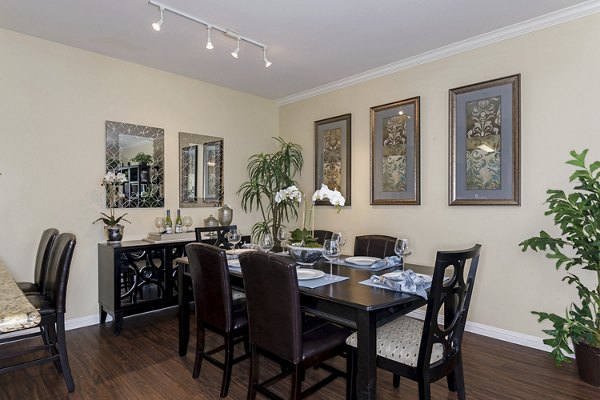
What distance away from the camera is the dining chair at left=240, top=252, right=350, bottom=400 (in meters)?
1.83

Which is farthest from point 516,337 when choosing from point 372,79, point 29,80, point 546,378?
point 29,80

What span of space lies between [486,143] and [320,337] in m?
2.35

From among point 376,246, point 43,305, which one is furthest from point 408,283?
point 43,305

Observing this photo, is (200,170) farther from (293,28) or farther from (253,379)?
(253,379)

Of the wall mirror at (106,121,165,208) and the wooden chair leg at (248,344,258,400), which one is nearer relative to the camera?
the wooden chair leg at (248,344,258,400)

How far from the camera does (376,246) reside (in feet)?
9.96

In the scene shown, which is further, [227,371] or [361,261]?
[361,261]

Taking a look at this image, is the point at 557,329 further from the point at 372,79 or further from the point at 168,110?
the point at 168,110

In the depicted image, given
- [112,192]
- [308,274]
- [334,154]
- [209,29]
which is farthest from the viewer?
[334,154]

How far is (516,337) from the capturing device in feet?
10.2

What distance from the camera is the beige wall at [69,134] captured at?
322cm

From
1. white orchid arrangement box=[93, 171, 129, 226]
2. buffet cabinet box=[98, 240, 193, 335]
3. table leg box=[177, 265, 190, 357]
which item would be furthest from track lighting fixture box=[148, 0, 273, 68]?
buffet cabinet box=[98, 240, 193, 335]

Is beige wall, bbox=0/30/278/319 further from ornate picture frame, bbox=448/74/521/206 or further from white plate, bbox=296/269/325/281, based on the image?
ornate picture frame, bbox=448/74/521/206

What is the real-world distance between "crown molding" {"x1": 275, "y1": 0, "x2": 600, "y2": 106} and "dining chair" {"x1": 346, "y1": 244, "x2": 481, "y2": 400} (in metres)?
2.19
